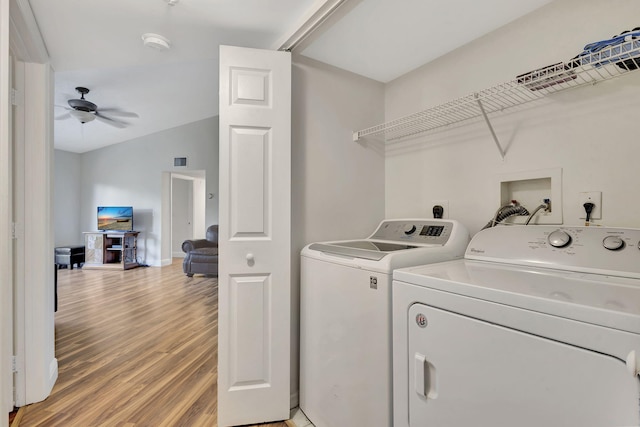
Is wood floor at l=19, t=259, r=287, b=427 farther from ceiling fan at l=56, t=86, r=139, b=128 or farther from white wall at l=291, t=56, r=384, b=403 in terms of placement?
ceiling fan at l=56, t=86, r=139, b=128

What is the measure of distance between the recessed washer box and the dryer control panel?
0.27 meters

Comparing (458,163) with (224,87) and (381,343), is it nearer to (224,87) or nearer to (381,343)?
(381,343)

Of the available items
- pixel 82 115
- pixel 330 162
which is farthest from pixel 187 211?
pixel 330 162

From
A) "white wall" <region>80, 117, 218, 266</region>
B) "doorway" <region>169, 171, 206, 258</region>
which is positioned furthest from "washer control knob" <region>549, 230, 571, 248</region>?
"doorway" <region>169, 171, 206, 258</region>

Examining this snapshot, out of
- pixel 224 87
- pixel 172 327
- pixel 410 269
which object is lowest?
pixel 172 327

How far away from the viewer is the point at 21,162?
177 centimetres

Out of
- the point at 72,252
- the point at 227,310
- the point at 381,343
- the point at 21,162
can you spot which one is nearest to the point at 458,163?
the point at 381,343

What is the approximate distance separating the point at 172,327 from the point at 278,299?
1.89 metres

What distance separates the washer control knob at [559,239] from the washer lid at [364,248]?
534 mm

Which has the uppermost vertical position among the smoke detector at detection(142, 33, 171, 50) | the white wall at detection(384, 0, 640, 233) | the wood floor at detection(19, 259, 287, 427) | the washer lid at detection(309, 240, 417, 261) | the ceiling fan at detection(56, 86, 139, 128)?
the ceiling fan at detection(56, 86, 139, 128)

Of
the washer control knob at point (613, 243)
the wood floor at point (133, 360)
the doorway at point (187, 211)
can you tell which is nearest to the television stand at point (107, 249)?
the doorway at point (187, 211)

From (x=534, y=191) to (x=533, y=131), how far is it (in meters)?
0.27

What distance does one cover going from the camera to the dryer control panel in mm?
1517

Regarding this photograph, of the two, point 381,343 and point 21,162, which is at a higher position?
point 21,162
